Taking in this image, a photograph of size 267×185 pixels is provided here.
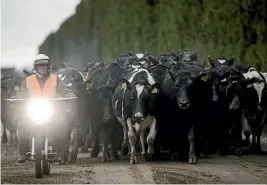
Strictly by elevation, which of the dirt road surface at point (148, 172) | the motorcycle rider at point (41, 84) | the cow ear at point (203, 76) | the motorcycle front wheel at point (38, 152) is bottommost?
the dirt road surface at point (148, 172)

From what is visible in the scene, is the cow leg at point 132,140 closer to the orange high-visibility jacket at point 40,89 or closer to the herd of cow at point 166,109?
the herd of cow at point 166,109

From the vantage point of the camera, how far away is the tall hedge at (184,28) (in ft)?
107

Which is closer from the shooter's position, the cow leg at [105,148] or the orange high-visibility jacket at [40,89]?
the orange high-visibility jacket at [40,89]

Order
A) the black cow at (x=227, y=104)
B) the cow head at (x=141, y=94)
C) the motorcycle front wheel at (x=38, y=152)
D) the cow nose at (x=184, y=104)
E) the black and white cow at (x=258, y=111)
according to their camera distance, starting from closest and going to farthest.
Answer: the motorcycle front wheel at (x=38, y=152) → the cow head at (x=141, y=94) → the cow nose at (x=184, y=104) → the black cow at (x=227, y=104) → the black and white cow at (x=258, y=111)

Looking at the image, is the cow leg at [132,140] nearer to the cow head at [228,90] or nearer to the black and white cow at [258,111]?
the cow head at [228,90]

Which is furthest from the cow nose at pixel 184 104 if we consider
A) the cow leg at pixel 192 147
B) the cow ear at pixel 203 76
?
the cow ear at pixel 203 76

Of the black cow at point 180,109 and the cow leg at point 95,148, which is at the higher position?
the black cow at point 180,109

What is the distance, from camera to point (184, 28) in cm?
4097

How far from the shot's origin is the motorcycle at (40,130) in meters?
15.0

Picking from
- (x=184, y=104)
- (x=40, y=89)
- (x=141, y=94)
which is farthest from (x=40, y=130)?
(x=184, y=104)

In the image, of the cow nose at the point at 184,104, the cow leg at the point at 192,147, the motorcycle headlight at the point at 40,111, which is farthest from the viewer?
the cow nose at the point at 184,104

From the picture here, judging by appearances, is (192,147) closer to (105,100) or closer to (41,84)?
(105,100)

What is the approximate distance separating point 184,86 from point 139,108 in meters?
1.22

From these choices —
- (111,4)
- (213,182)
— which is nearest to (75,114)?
(213,182)
